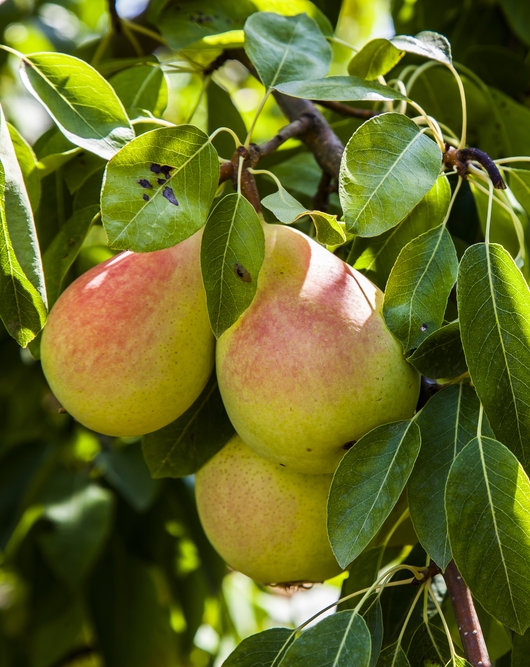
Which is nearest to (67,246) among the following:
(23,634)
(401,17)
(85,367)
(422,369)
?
(85,367)

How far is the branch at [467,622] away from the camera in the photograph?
0.81m

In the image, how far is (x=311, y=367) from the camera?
79 cm

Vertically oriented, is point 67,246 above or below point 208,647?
above

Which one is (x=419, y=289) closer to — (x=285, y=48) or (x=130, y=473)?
(x=285, y=48)

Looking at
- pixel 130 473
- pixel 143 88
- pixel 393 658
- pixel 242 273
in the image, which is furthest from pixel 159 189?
pixel 130 473

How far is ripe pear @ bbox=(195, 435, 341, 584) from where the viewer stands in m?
0.96

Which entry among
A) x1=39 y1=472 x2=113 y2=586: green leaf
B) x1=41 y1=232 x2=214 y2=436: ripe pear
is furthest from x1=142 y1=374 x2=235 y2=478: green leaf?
x1=39 y1=472 x2=113 y2=586: green leaf

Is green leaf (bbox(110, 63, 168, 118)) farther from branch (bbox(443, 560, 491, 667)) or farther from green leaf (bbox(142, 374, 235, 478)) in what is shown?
branch (bbox(443, 560, 491, 667))

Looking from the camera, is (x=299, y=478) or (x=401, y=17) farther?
(x=401, y=17)

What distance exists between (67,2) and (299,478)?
2104 millimetres

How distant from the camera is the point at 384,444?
79 centimetres

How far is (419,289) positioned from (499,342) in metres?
0.11

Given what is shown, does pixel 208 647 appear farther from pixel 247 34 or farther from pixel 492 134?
pixel 247 34

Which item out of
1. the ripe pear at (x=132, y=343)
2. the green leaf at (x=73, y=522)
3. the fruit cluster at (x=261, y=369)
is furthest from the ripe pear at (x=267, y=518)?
the green leaf at (x=73, y=522)
